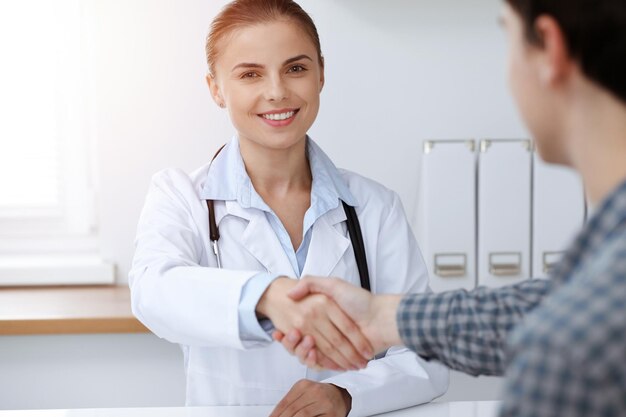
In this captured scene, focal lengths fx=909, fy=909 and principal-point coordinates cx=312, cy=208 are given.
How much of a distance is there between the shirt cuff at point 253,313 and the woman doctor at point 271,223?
0.12 metres

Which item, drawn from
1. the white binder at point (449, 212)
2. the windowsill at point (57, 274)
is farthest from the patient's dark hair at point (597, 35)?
the windowsill at point (57, 274)

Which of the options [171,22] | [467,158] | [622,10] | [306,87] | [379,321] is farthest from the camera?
[171,22]

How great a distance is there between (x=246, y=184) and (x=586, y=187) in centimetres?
98

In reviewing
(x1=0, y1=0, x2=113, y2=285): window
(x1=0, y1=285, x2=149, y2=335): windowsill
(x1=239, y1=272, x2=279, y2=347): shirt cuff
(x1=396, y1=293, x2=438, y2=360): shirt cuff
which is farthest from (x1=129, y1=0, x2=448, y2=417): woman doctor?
(x1=0, y1=0, x2=113, y2=285): window

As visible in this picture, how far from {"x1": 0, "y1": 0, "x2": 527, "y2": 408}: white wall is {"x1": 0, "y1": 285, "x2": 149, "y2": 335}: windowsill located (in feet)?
0.68

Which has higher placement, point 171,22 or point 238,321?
point 171,22

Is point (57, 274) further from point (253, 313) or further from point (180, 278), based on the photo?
point (253, 313)

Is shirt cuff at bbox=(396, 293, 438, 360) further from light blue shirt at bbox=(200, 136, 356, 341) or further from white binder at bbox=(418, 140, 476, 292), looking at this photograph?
white binder at bbox=(418, 140, 476, 292)

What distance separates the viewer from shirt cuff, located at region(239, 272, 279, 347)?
134 centimetres

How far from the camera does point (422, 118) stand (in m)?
2.40

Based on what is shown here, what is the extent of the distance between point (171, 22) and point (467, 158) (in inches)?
33.2

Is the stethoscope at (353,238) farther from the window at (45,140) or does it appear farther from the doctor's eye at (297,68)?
the window at (45,140)

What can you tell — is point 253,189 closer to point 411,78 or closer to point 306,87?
point 306,87

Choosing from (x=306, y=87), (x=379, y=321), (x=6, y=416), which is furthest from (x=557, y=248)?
(x=6, y=416)
